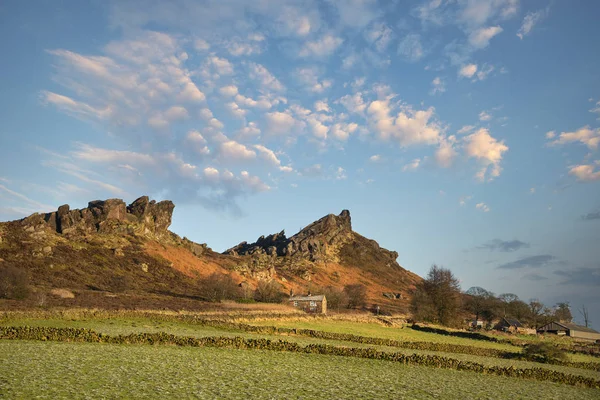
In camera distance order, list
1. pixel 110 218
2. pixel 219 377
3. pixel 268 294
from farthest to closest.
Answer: pixel 110 218, pixel 268 294, pixel 219 377

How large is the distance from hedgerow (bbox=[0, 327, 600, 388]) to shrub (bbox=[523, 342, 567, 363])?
14.4 m

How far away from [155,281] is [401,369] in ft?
284

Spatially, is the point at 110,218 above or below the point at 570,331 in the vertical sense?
above

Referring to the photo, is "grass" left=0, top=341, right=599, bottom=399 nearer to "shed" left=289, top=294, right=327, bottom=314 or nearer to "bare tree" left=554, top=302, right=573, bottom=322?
"shed" left=289, top=294, right=327, bottom=314

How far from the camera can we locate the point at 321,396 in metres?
14.2

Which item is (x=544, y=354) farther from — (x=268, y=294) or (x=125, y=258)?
(x=125, y=258)

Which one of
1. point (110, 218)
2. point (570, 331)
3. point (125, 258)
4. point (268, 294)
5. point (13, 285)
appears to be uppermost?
point (110, 218)

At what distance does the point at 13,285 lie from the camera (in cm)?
5566

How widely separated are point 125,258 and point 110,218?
22.0 m

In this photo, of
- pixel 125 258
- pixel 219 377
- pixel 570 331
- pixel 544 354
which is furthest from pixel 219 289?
pixel 570 331

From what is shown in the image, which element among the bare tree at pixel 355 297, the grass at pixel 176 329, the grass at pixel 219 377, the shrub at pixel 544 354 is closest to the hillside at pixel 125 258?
the bare tree at pixel 355 297

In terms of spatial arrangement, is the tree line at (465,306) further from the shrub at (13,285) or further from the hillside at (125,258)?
the shrub at (13,285)

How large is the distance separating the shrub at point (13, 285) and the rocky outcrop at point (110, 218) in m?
48.2

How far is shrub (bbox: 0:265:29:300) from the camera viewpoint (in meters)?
55.0
